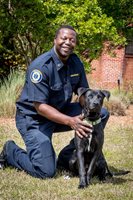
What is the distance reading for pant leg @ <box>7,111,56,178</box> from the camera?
18.4 feet

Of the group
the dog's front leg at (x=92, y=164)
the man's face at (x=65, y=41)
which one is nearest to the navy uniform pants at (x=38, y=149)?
the dog's front leg at (x=92, y=164)

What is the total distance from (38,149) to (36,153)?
0.22ft

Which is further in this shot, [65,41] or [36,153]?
[36,153]

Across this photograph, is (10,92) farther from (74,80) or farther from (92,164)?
(92,164)

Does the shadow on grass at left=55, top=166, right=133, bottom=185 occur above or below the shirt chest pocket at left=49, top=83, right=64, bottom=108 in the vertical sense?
below

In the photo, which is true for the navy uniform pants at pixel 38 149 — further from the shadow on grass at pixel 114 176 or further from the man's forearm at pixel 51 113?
the man's forearm at pixel 51 113

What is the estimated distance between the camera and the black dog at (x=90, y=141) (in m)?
5.13

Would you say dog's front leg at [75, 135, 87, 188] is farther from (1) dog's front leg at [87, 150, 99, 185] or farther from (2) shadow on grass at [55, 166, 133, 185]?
(2) shadow on grass at [55, 166, 133, 185]

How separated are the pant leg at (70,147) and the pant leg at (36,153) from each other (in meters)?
0.23

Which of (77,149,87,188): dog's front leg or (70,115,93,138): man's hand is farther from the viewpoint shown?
(77,149,87,188): dog's front leg

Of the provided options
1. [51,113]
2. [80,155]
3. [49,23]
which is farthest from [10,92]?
[80,155]

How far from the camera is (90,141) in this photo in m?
5.25

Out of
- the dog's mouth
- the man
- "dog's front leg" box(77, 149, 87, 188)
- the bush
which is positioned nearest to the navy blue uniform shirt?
the man

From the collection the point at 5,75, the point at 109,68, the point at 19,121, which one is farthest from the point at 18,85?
the point at 109,68
